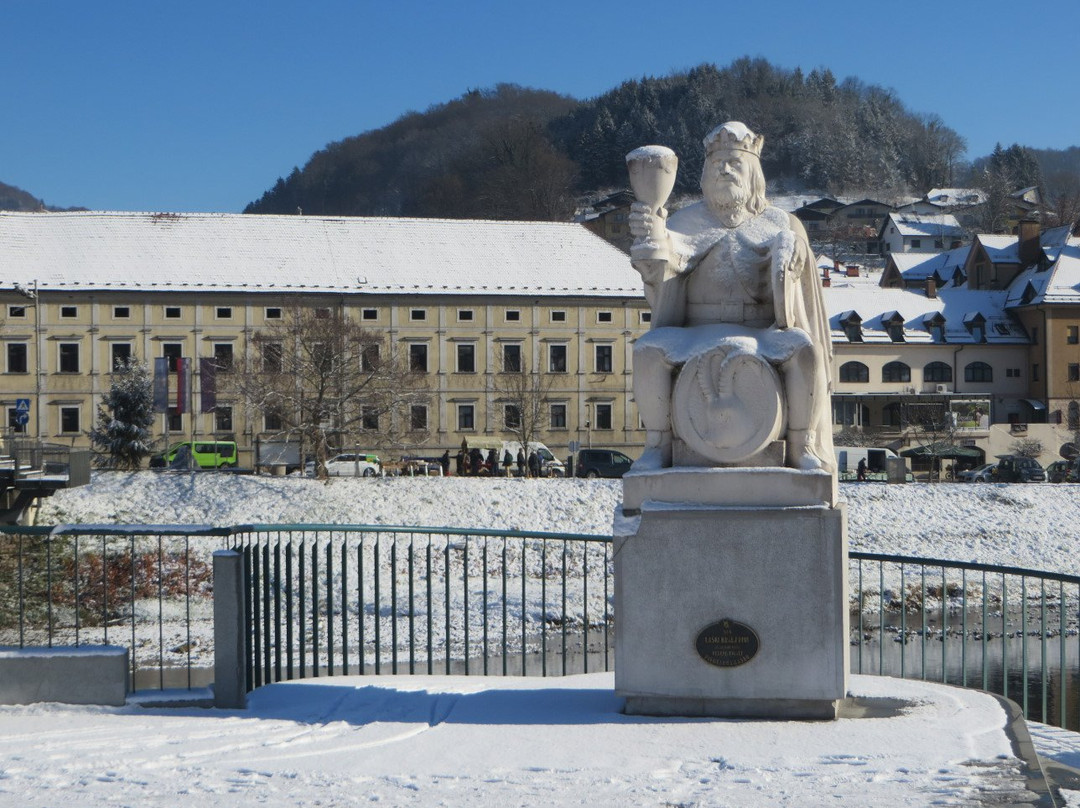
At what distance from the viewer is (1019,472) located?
53.4 m

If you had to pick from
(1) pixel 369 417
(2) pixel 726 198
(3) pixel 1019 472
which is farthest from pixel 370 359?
(2) pixel 726 198

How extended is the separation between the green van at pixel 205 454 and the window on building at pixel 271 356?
3.94 m

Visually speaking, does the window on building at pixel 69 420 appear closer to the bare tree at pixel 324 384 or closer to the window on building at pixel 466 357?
the bare tree at pixel 324 384

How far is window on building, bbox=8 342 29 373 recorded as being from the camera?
63.5 meters

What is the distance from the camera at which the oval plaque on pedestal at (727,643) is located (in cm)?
771

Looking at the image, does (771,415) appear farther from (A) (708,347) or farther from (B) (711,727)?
(B) (711,727)

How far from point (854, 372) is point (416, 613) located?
53.8m

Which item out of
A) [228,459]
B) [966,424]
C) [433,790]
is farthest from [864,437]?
[433,790]

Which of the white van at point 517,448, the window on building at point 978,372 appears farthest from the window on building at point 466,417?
the window on building at point 978,372

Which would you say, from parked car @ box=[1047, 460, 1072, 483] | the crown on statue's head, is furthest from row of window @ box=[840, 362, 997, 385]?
the crown on statue's head

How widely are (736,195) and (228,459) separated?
51.8 meters

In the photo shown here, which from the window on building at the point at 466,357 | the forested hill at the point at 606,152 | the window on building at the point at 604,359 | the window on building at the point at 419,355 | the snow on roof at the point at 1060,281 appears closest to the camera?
the window on building at the point at 419,355

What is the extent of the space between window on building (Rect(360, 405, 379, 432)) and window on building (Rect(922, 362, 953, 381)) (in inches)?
1252

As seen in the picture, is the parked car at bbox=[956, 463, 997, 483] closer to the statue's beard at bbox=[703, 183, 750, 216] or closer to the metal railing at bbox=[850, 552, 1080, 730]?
the metal railing at bbox=[850, 552, 1080, 730]
